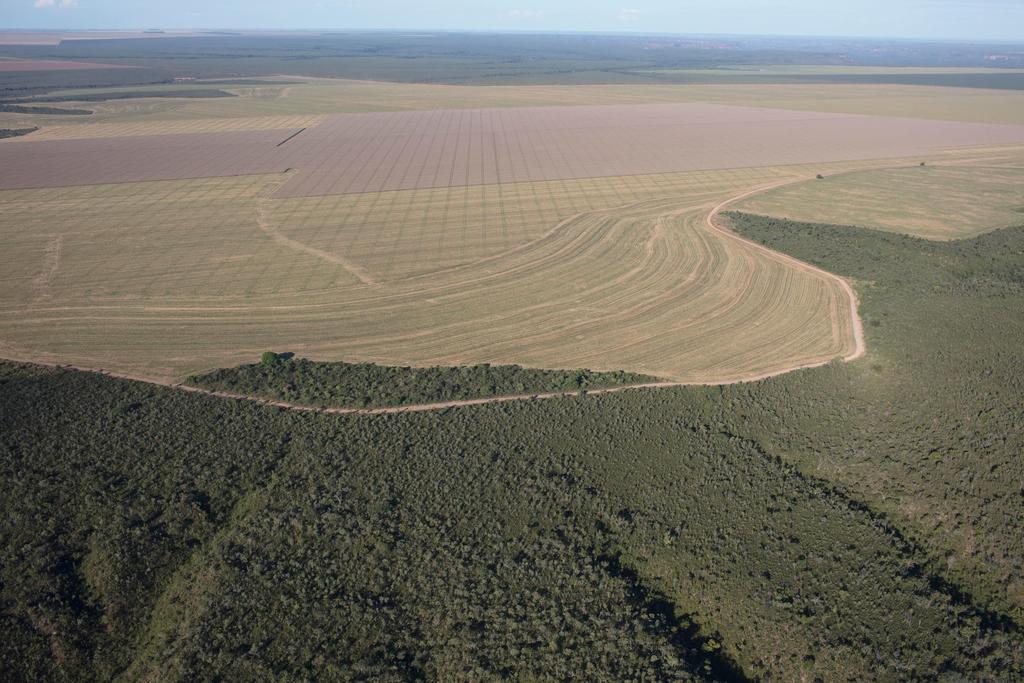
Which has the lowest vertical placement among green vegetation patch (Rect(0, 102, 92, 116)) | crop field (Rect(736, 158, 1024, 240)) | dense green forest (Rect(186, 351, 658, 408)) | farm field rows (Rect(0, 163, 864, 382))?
dense green forest (Rect(186, 351, 658, 408))

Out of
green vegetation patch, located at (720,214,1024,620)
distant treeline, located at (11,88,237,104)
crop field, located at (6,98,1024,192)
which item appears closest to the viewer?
green vegetation patch, located at (720,214,1024,620)

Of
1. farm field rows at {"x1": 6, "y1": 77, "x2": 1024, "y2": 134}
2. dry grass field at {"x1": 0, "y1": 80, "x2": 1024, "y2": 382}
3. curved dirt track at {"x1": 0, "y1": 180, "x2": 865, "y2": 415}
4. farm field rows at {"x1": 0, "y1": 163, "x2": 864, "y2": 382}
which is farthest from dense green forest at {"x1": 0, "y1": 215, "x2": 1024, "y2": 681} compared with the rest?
farm field rows at {"x1": 6, "y1": 77, "x2": 1024, "y2": 134}

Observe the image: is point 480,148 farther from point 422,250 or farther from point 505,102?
point 505,102

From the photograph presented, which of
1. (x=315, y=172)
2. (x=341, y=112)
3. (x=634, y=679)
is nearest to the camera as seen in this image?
(x=634, y=679)

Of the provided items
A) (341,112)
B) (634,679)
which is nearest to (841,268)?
(634,679)

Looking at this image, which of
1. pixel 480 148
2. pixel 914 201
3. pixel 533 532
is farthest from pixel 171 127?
pixel 533 532

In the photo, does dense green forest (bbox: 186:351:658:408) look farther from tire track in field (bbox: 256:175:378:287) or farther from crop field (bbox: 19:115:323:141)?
crop field (bbox: 19:115:323:141)

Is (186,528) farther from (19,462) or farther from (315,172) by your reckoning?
(315,172)
